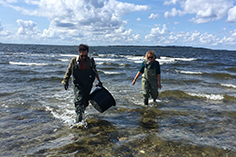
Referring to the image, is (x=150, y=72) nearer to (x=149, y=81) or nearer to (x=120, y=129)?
(x=149, y=81)

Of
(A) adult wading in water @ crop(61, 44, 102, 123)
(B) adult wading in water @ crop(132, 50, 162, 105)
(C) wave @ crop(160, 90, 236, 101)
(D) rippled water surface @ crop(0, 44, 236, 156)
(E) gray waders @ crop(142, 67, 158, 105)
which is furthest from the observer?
(C) wave @ crop(160, 90, 236, 101)

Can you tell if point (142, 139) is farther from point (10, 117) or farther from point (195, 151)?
point (10, 117)

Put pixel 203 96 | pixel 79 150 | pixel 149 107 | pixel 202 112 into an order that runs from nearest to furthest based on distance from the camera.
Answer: pixel 79 150, pixel 202 112, pixel 149 107, pixel 203 96

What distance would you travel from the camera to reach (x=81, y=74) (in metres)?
4.50

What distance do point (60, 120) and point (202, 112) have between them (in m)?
5.16

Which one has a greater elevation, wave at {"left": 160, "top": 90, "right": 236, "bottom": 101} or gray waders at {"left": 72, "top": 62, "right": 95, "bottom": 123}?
gray waders at {"left": 72, "top": 62, "right": 95, "bottom": 123}

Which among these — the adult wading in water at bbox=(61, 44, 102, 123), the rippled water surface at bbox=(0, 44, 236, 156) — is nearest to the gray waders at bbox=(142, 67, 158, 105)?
the rippled water surface at bbox=(0, 44, 236, 156)

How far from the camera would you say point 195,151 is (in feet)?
12.1

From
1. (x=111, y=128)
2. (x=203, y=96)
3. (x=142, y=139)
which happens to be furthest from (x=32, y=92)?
(x=203, y=96)

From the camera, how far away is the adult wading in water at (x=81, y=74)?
4438 millimetres

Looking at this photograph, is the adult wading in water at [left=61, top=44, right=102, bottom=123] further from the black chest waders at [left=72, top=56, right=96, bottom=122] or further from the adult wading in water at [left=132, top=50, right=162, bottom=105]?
the adult wading in water at [left=132, top=50, right=162, bottom=105]

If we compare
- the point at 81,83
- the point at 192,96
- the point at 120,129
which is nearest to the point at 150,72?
the point at 120,129

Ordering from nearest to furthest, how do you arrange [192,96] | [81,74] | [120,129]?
[81,74] → [120,129] → [192,96]

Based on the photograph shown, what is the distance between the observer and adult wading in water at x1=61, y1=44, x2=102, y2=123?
4438mm
